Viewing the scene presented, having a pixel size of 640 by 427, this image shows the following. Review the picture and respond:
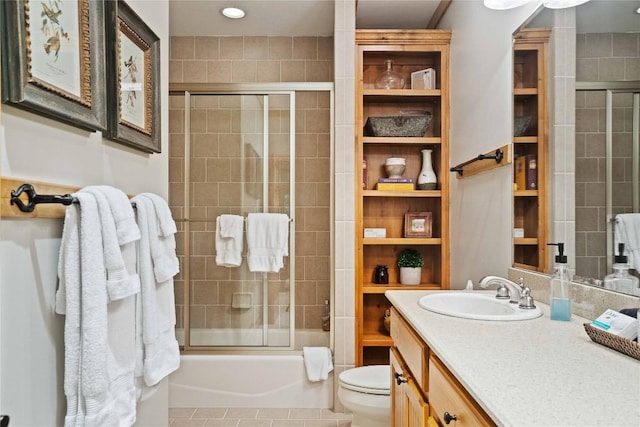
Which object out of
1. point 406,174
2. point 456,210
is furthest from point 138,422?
point 406,174

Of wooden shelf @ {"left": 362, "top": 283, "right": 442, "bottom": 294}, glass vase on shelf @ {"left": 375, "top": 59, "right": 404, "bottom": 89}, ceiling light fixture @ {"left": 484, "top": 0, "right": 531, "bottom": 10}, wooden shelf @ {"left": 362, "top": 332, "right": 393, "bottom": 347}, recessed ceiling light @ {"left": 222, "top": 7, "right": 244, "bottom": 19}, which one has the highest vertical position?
recessed ceiling light @ {"left": 222, "top": 7, "right": 244, "bottom": 19}

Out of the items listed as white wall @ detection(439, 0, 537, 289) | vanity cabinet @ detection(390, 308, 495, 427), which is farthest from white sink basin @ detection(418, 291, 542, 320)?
white wall @ detection(439, 0, 537, 289)

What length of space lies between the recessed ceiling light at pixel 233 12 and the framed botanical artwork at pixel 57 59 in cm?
171

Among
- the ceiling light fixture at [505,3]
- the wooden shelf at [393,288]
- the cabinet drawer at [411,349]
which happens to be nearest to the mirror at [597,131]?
the ceiling light fixture at [505,3]

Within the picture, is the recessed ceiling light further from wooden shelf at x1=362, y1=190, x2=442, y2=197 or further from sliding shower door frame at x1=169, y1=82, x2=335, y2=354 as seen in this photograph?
wooden shelf at x1=362, y1=190, x2=442, y2=197

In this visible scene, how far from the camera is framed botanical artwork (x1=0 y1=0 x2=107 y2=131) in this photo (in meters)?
0.88

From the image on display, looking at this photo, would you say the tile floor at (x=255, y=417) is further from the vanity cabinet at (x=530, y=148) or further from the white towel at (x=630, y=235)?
the white towel at (x=630, y=235)

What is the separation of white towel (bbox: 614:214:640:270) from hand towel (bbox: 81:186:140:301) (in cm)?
145

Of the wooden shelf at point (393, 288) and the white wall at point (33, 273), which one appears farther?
the wooden shelf at point (393, 288)

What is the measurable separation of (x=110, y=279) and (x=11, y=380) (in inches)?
11.8

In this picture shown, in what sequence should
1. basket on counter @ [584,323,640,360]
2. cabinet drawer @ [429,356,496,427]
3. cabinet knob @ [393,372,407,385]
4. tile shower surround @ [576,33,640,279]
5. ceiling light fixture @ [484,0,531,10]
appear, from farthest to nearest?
ceiling light fixture @ [484,0,531,10] < cabinet knob @ [393,372,407,385] < tile shower surround @ [576,33,640,279] < basket on counter @ [584,323,640,360] < cabinet drawer @ [429,356,496,427]

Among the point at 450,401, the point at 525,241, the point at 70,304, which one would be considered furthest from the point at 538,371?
the point at 70,304

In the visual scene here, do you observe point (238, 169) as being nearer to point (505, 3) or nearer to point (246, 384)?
point (246, 384)

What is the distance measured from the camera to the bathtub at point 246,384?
262cm
